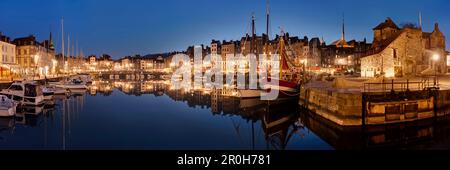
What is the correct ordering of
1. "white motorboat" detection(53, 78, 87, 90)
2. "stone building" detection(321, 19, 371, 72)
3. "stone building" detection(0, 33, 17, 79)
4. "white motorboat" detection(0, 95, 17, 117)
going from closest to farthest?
"white motorboat" detection(0, 95, 17, 117) → "white motorboat" detection(53, 78, 87, 90) → "stone building" detection(0, 33, 17, 79) → "stone building" detection(321, 19, 371, 72)

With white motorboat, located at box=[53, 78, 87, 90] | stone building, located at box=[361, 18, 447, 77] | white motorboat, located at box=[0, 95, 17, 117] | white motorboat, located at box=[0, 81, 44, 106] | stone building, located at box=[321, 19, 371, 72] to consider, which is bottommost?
white motorboat, located at box=[0, 95, 17, 117]

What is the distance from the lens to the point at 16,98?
3036 centimetres

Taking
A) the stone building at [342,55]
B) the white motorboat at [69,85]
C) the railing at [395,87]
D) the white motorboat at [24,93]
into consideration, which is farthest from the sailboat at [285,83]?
the stone building at [342,55]

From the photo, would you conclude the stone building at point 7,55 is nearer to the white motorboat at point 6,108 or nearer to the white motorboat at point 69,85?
the white motorboat at point 69,85

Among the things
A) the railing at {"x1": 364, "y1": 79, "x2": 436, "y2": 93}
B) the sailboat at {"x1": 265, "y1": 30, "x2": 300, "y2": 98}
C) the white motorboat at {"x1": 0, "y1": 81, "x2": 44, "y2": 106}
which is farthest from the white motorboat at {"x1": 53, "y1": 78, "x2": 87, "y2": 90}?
the railing at {"x1": 364, "y1": 79, "x2": 436, "y2": 93}

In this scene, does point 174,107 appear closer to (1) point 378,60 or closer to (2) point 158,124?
(2) point 158,124

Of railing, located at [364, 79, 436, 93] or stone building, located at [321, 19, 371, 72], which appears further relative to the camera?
stone building, located at [321, 19, 371, 72]

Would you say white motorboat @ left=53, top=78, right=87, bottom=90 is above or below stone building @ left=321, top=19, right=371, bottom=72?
below

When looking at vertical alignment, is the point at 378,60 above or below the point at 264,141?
above

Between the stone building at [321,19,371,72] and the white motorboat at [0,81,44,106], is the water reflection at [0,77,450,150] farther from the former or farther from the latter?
the stone building at [321,19,371,72]

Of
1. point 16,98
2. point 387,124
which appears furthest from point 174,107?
point 387,124

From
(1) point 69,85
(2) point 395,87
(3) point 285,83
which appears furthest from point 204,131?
(1) point 69,85

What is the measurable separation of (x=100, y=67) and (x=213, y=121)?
578ft
